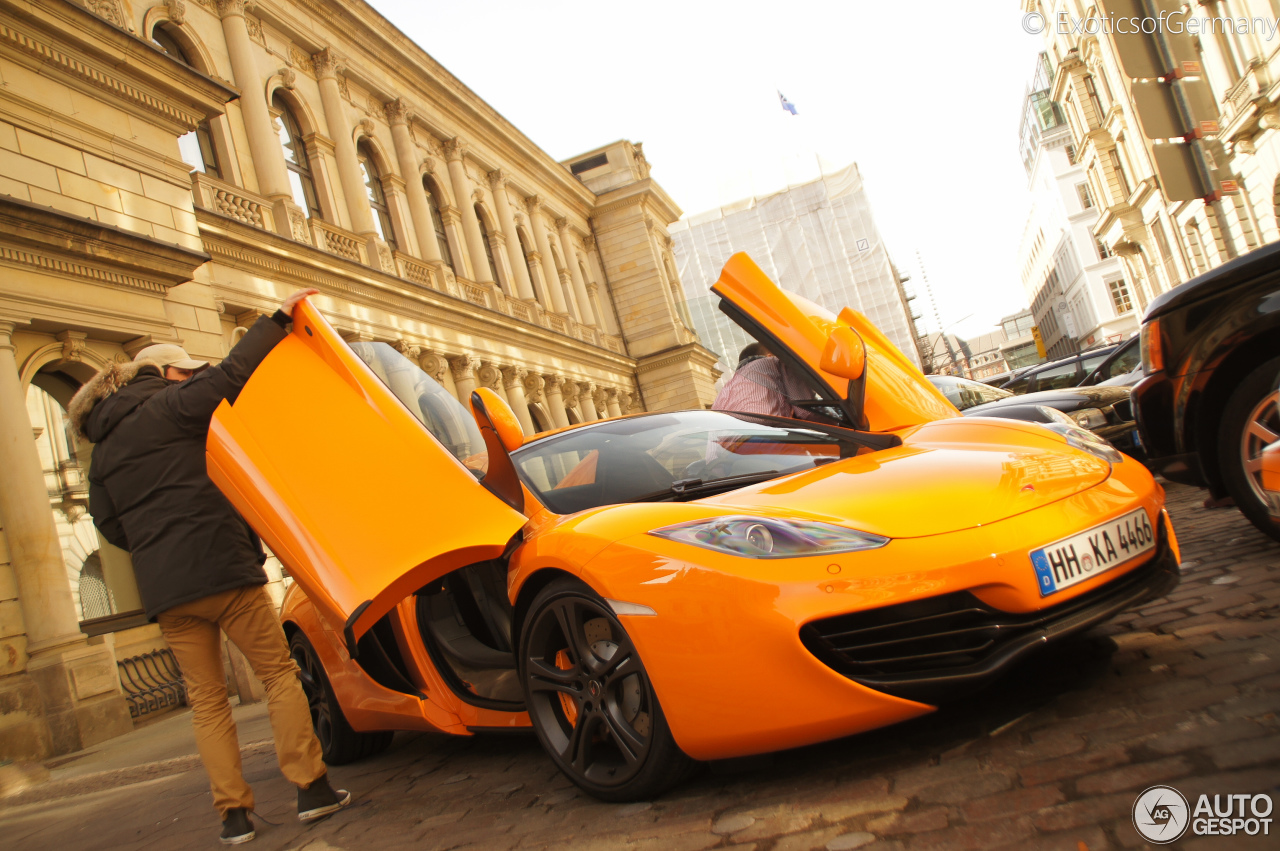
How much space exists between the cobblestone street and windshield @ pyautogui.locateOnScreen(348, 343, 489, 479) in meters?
1.22

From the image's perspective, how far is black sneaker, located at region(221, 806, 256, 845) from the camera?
10.7 feet

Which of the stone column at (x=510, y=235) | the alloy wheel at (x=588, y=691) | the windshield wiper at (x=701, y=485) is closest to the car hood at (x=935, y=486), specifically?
the windshield wiper at (x=701, y=485)

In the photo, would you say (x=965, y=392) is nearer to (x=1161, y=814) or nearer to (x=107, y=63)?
(x=1161, y=814)

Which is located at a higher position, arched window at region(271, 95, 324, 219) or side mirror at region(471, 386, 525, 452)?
arched window at region(271, 95, 324, 219)

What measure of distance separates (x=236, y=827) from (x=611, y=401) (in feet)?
105

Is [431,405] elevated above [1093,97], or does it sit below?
below

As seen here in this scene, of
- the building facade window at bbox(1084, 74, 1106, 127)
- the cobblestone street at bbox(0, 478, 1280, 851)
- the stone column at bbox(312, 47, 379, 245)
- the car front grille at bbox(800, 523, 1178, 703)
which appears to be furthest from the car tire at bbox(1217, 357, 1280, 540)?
the building facade window at bbox(1084, 74, 1106, 127)

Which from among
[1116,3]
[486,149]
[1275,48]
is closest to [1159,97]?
[1116,3]

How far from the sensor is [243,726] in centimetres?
688

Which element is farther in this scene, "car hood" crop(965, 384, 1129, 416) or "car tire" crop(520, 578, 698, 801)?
"car hood" crop(965, 384, 1129, 416)

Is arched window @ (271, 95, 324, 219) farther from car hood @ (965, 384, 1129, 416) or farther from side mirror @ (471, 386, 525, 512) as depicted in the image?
side mirror @ (471, 386, 525, 512)

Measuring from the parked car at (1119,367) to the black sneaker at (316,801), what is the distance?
717 centimetres

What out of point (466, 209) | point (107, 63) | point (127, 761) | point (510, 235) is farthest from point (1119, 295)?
point (127, 761)

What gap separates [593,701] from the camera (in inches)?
104
